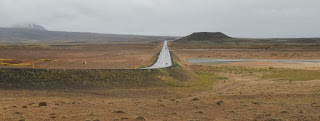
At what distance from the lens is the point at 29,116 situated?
45.0ft

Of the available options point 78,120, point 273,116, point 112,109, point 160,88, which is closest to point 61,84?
point 160,88

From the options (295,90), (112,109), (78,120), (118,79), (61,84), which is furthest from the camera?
(118,79)

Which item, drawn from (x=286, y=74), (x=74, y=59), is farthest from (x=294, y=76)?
(x=74, y=59)

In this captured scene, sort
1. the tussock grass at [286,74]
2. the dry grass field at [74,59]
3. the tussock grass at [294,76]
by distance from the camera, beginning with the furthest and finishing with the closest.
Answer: the dry grass field at [74,59] → the tussock grass at [286,74] → the tussock grass at [294,76]

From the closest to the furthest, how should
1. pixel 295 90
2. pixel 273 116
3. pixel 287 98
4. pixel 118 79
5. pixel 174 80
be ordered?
pixel 273 116 → pixel 287 98 → pixel 295 90 → pixel 118 79 → pixel 174 80

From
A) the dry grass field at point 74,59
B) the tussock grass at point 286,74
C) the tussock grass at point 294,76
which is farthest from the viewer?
the dry grass field at point 74,59

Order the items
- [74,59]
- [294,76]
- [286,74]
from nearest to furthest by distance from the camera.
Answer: [294,76] → [286,74] → [74,59]

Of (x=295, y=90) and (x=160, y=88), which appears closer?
(x=295, y=90)

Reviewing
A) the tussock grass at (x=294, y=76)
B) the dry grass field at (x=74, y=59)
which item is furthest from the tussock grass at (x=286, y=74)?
the dry grass field at (x=74, y=59)

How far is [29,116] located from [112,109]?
13.6ft

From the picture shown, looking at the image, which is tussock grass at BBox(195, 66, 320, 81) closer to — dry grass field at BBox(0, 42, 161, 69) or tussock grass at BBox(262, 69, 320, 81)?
tussock grass at BBox(262, 69, 320, 81)

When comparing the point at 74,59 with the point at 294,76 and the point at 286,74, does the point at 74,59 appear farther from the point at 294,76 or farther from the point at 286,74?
the point at 294,76

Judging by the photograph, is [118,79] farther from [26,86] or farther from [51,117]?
[51,117]

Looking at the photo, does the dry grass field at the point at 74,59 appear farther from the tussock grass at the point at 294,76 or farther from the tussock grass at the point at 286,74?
the tussock grass at the point at 294,76
